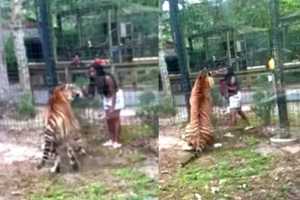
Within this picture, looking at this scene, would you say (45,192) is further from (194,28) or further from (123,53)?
(194,28)

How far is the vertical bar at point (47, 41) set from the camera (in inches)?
107

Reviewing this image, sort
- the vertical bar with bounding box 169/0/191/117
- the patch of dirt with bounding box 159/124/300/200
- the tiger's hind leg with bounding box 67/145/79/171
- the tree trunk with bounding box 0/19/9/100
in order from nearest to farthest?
1. the tree trunk with bounding box 0/19/9/100
2. the tiger's hind leg with bounding box 67/145/79/171
3. the vertical bar with bounding box 169/0/191/117
4. the patch of dirt with bounding box 159/124/300/200

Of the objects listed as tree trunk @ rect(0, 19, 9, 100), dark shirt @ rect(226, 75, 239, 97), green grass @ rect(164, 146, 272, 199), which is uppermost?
tree trunk @ rect(0, 19, 9, 100)

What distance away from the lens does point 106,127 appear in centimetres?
279

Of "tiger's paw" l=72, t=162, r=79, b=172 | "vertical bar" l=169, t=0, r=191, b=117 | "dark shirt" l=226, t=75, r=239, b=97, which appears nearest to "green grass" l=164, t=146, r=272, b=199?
"dark shirt" l=226, t=75, r=239, b=97

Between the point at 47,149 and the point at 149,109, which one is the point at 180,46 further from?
the point at 47,149

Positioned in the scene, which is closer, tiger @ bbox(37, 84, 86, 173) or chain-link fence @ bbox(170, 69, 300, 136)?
tiger @ bbox(37, 84, 86, 173)

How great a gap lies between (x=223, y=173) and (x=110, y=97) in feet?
2.26

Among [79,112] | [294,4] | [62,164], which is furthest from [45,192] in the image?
[294,4]

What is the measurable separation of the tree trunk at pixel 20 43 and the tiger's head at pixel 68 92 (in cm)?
12

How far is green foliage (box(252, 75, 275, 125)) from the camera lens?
3.05 metres

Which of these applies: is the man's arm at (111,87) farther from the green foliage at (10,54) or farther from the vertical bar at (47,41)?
the green foliage at (10,54)

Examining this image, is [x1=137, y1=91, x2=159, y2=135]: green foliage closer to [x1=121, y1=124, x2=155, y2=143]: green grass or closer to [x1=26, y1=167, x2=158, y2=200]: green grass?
[x1=121, y1=124, x2=155, y2=143]: green grass

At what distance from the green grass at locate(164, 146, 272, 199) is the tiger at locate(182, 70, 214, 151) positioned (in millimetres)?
88
